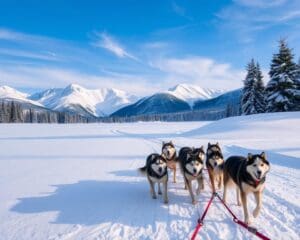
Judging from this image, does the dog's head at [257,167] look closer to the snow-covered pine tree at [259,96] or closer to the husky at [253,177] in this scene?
the husky at [253,177]

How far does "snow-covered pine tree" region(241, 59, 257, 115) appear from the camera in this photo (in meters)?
42.0

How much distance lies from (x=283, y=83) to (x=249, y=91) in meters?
7.34

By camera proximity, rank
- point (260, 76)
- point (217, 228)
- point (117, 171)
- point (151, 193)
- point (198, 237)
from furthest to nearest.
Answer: point (260, 76) → point (117, 171) → point (151, 193) → point (217, 228) → point (198, 237)

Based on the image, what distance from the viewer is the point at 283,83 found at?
114 feet

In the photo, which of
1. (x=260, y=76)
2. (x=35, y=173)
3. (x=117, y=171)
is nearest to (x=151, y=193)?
(x=117, y=171)

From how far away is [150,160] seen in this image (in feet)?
26.9

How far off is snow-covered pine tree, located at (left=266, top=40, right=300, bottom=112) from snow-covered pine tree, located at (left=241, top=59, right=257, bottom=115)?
16.5 feet

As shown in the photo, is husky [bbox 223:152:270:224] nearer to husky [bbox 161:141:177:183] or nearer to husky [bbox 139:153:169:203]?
husky [bbox 139:153:169:203]

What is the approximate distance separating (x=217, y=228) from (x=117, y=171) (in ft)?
A: 22.0

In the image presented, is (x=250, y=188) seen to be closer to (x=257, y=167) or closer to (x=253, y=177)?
(x=253, y=177)

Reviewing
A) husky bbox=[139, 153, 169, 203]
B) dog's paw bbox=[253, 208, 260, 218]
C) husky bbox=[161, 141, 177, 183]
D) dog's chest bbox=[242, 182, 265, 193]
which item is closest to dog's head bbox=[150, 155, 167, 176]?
husky bbox=[139, 153, 169, 203]

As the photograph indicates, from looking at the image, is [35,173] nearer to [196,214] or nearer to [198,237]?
[196,214]

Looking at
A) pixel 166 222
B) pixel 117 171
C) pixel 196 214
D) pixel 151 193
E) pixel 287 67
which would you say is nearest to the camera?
pixel 166 222

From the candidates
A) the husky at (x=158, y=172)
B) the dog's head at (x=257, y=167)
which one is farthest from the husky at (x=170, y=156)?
the dog's head at (x=257, y=167)
